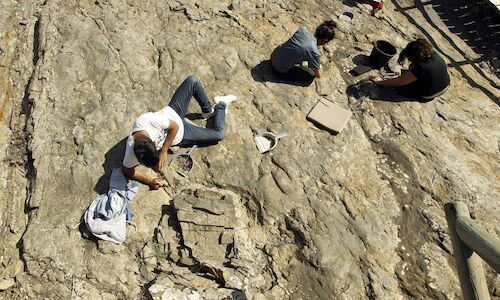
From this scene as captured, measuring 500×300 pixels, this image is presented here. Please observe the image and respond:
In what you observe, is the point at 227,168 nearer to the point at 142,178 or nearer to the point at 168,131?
the point at 168,131

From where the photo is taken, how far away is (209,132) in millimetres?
5125

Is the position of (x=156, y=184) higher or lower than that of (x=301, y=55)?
lower

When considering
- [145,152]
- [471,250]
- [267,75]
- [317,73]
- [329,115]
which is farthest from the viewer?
[267,75]

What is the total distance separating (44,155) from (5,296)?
167 centimetres

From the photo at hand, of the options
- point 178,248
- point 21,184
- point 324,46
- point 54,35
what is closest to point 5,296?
point 21,184

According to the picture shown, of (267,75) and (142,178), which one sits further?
(267,75)

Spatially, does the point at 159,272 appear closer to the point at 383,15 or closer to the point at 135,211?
the point at 135,211

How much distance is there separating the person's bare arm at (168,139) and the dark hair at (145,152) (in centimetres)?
50

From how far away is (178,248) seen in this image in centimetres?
434

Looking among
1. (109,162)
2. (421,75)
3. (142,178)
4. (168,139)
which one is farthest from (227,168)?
(421,75)

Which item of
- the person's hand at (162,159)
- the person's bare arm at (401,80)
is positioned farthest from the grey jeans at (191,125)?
the person's bare arm at (401,80)

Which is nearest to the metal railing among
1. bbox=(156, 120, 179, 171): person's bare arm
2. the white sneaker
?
bbox=(156, 120, 179, 171): person's bare arm

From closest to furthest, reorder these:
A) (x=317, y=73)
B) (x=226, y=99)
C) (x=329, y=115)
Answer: (x=226, y=99) < (x=329, y=115) < (x=317, y=73)

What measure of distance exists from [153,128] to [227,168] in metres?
1.11
